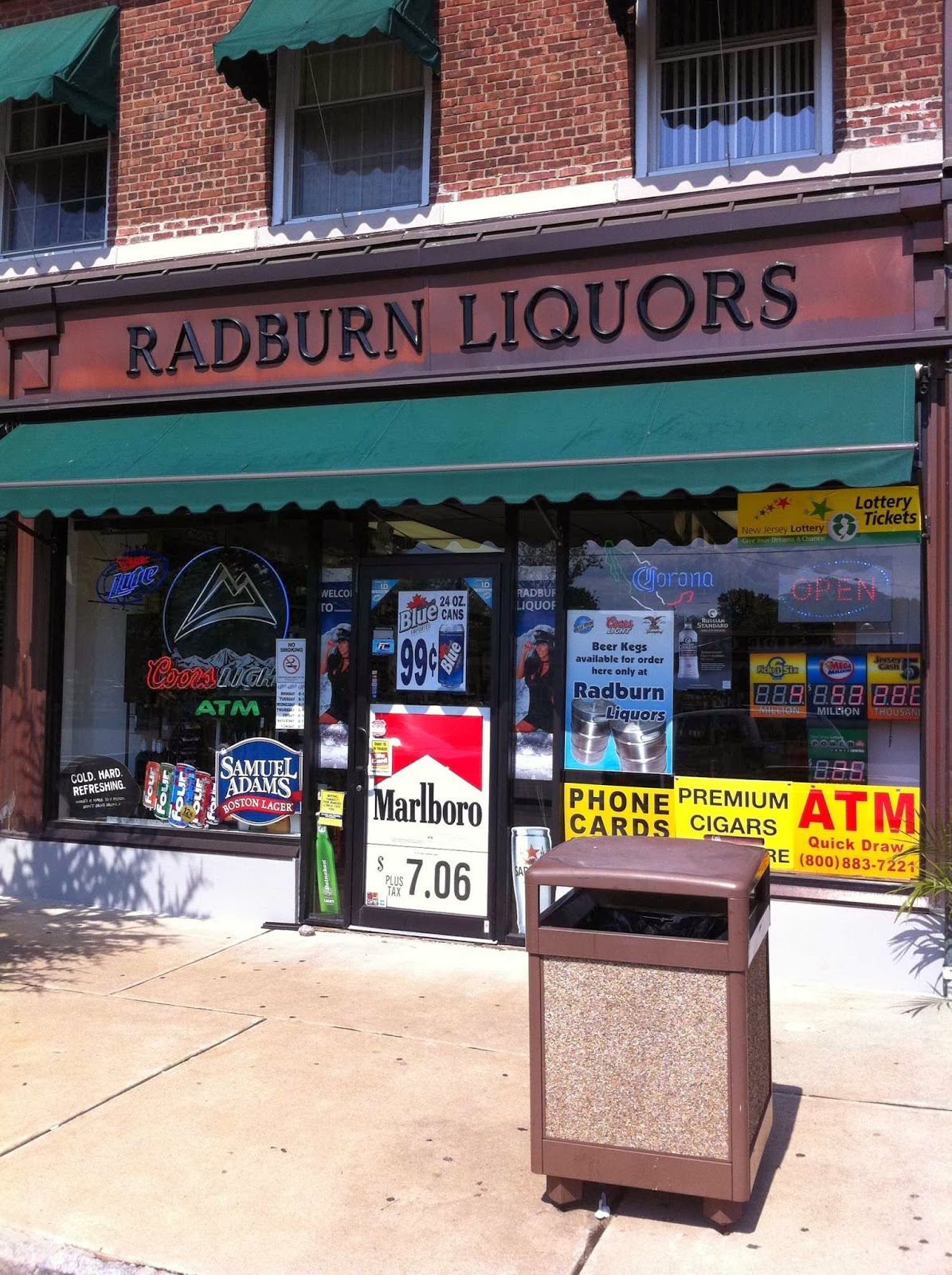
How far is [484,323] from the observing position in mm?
7527

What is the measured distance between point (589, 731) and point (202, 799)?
9.62ft

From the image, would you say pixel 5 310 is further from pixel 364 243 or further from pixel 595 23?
pixel 595 23

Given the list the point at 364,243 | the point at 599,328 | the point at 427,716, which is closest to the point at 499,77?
the point at 364,243

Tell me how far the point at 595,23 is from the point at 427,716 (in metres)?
4.69

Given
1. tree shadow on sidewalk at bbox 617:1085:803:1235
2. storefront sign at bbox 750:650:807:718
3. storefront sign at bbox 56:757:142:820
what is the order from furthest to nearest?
storefront sign at bbox 56:757:142:820, storefront sign at bbox 750:650:807:718, tree shadow on sidewalk at bbox 617:1085:803:1235

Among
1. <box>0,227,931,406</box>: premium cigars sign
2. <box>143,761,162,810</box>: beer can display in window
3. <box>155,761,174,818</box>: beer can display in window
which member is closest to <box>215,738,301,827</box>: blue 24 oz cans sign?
<box>155,761,174,818</box>: beer can display in window

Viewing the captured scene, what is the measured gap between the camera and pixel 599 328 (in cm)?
723

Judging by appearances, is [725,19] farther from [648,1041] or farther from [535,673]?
[648,1041]

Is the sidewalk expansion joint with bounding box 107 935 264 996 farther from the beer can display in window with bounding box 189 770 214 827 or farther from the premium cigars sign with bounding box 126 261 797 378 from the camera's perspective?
the premium cigars sign with bounding box 126 261 797 378

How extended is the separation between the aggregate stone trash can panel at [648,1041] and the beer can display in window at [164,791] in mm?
5033

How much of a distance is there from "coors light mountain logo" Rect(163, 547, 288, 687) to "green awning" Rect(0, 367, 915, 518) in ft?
3.21

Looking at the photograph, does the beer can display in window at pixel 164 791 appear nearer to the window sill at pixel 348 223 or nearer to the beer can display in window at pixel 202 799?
the beer can display in window at pixel 202 799

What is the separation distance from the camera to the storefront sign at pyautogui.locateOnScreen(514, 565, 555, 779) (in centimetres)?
746

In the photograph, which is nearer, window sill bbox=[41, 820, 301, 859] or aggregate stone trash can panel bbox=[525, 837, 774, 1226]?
aggregate stone trash can panel bbox=[525, 837, 774, 1226]
